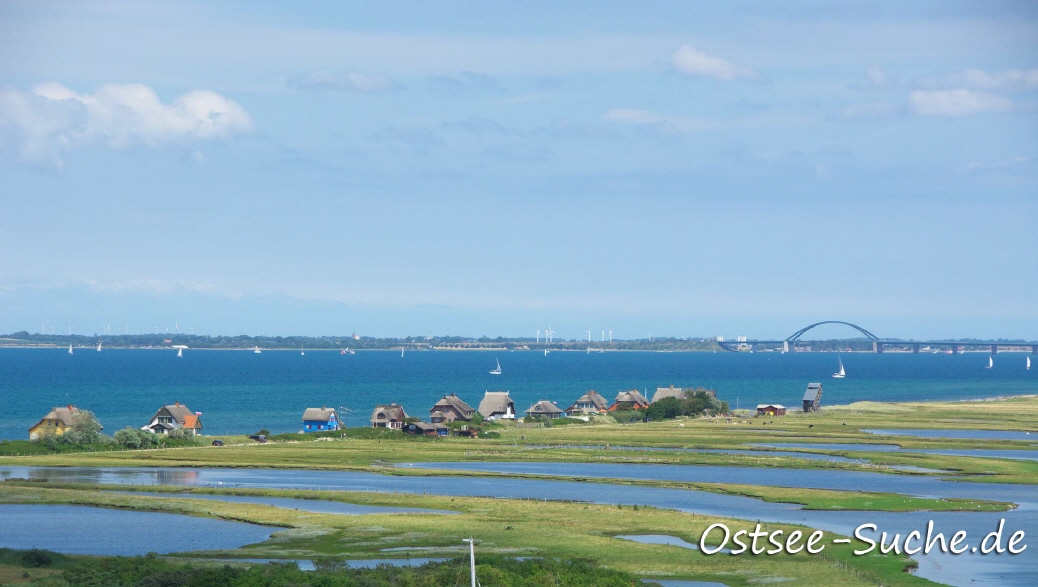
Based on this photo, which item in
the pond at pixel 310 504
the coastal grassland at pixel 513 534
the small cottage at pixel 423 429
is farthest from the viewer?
the small cottage at pixel 423 429

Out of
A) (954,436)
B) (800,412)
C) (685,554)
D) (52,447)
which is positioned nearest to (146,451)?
(52,447)

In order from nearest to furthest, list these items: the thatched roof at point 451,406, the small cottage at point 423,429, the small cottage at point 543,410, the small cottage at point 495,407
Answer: the small cottage at point 423,429 < the thatched roof at point 451,406 < the small cottage at point 495,407 < the small cottage at point 543,410

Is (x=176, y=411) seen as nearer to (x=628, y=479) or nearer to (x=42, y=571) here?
(x=628, y=479)

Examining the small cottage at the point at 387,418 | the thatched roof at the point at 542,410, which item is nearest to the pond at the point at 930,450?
the thatched roof at the point at 542,410

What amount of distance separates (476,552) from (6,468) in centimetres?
5085

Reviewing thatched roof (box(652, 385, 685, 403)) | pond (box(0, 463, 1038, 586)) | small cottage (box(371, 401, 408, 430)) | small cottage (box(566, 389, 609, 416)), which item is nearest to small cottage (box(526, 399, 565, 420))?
small cottage (box(566, 389, 609, 416))

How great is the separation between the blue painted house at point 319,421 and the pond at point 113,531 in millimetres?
58455

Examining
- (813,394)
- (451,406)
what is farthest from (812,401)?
(451,406)

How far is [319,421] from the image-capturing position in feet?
419

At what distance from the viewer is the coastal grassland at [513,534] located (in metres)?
51.2

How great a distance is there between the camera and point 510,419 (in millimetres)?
148250

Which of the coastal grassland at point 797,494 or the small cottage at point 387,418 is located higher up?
the small cottage at point 387,418

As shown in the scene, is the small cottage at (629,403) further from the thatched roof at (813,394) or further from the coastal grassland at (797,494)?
the coastal grassland at (797,494)

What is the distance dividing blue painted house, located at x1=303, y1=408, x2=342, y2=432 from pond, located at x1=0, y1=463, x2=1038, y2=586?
33.9 meters
